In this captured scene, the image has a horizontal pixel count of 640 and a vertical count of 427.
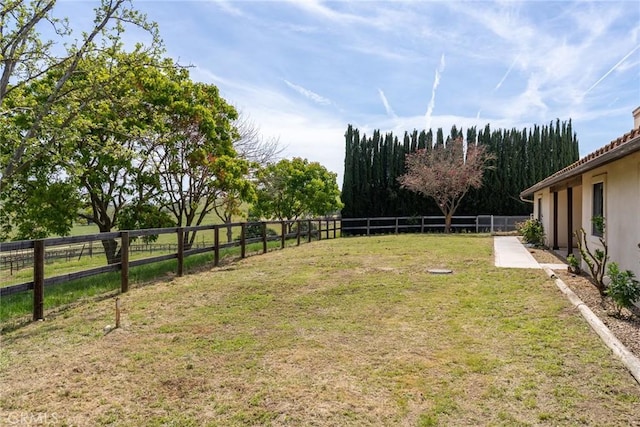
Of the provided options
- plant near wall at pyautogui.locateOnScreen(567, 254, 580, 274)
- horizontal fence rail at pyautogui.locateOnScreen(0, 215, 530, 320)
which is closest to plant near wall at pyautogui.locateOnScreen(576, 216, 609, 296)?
plant near wall at pyautogui.locateOnScreen(567, 254, 580, 274)

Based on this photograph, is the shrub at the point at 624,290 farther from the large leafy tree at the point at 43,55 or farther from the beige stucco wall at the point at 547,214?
the beige stucco wall at the point at 547,214

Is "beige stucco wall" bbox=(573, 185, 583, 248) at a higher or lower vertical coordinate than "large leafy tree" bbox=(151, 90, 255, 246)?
lower

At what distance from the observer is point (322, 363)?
3.50 m

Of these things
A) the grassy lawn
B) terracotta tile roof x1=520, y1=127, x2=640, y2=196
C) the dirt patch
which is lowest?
the grassy lawn

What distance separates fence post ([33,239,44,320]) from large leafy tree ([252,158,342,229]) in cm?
1610

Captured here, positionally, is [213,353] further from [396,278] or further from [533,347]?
[396,278]

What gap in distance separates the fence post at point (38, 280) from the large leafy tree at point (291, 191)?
16.1 metres

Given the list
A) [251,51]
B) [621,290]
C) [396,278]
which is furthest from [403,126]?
[621,290]

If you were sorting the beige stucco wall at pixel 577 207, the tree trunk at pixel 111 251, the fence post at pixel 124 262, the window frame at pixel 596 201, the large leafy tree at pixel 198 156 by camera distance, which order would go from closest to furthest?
the fence post at pixel 124 262
the window frame at pixel 596 201
the tree trunk at pixel 111 251
the large leafy tree at pixel 198 156
the beige stucco wall at pixel 577 207

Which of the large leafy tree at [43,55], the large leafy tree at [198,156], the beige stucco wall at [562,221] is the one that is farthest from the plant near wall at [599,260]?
the large leafy tree at [198,156]

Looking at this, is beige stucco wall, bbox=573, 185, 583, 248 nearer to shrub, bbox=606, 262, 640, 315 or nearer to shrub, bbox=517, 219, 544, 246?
shrub, bbox=517, 219, 544, 246

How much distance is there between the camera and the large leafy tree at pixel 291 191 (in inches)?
857

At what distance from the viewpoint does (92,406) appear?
2.77 metres

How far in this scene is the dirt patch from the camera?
400 cm
